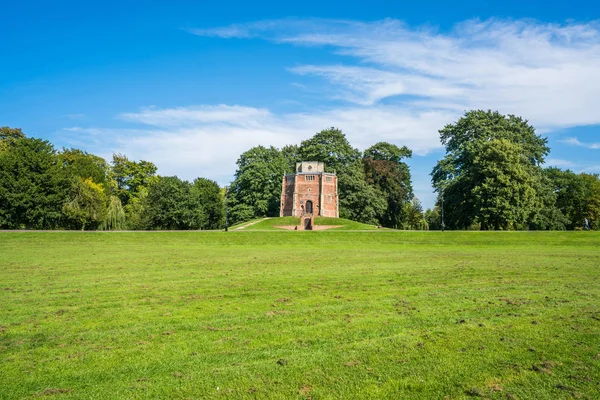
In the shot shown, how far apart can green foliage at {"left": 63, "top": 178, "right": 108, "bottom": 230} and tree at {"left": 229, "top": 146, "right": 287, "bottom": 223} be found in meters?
24.3

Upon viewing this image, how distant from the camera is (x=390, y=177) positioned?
80.4 metres

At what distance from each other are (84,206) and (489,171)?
53934mm

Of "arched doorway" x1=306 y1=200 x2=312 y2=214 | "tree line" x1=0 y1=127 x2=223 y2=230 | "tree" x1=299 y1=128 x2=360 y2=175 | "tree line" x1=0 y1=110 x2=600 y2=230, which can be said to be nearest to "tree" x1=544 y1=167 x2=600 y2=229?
"tree line" x1=0 y1=110 x2=600 y2=230

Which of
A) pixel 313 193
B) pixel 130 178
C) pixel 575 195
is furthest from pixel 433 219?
pixel 130 178

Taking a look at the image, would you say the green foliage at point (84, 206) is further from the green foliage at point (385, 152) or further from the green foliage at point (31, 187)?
the green foliage at point (385, 152)

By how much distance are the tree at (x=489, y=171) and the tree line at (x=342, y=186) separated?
0.15 metres

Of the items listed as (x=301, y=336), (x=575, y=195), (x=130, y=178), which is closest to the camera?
(x=301, y=336)

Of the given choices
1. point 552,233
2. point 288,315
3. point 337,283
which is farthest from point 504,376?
point 552,233

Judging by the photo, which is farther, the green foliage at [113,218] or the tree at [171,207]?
the tree at [171,207]

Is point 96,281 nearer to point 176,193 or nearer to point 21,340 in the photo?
point 21,340

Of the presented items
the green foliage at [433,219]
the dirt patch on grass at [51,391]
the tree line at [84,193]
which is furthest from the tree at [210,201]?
the dirt patch on grass at [51,391]

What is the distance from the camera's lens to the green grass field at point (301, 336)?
5.32 meters

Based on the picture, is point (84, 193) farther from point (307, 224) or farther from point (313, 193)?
point (313, 193)

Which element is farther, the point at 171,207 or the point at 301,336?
the point at 171,207
